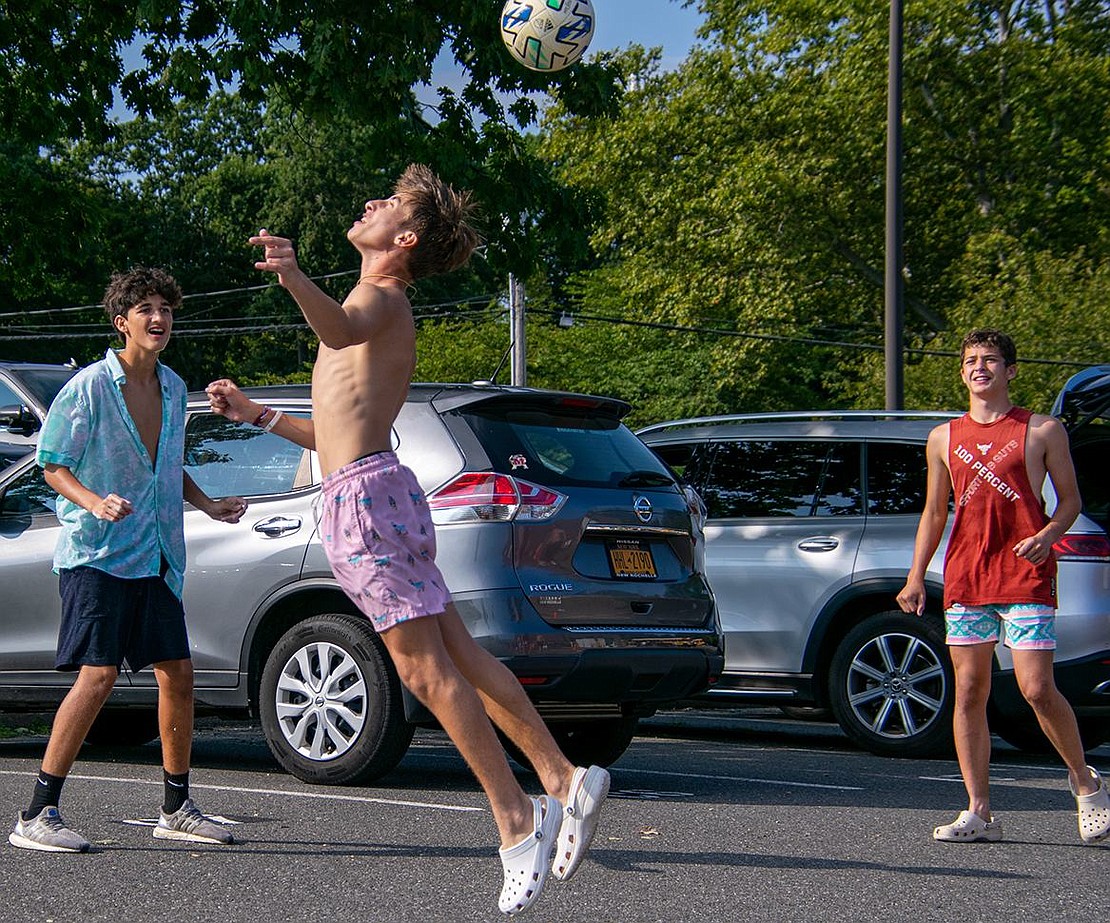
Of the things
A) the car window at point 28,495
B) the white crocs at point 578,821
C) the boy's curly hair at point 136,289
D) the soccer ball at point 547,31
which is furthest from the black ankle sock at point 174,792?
the soccer ball at point 547,31

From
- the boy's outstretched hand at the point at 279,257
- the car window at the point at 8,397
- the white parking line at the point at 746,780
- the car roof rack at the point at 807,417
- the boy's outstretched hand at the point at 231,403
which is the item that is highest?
the boy's outstretched hand at the point at 279,257

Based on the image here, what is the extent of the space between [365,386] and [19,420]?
264 inches

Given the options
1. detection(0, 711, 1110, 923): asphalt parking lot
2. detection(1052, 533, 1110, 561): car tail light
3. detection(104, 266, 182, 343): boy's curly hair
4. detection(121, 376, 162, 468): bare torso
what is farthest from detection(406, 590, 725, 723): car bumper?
detection(1052, 533, 1110, 561): car tail light

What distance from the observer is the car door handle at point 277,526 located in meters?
7.59

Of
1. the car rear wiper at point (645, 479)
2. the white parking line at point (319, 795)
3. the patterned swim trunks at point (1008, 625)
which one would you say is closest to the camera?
the patterned swim trunks at point (1008, 625)

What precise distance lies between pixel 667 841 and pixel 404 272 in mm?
2368

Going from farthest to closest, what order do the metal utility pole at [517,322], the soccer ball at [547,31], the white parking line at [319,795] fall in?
1. the metal utility pole at [517,322]
2. the soccer ball at [547,31]
3. the white parking line at [319,795]

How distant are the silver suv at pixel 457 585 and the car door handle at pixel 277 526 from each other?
0.01 m

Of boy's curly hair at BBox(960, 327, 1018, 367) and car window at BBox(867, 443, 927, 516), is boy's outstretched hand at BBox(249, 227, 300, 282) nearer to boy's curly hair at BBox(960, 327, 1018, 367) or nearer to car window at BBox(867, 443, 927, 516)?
boy's curly hair at BBox(960, 327, 1018, 367)

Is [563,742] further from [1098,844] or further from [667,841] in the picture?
[1098,844]

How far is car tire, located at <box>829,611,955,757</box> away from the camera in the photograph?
9117 mm

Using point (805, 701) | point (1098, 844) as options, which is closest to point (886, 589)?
point (805, 701)

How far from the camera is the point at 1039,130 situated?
1484 inches

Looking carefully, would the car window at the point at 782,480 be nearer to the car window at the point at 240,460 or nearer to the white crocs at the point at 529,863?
the car window at the point at 240,460
